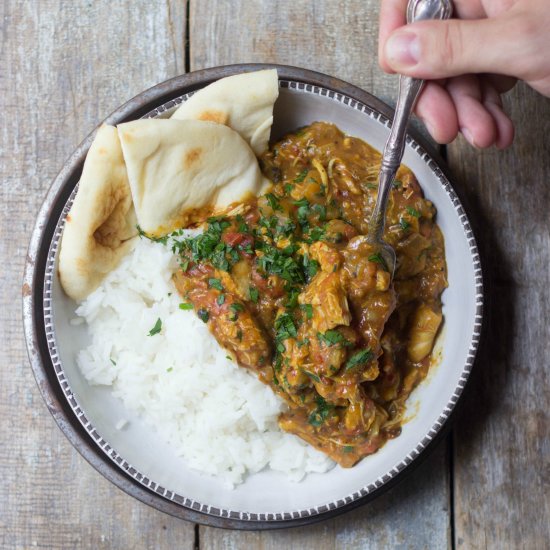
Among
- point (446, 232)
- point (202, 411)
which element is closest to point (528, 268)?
point (446, 232)

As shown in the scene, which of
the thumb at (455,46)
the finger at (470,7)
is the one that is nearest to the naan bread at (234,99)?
the thumb at (455,46)

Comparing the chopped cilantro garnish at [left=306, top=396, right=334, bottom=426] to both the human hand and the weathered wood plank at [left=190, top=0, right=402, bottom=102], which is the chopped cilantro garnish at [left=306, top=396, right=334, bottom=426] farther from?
the weathered wood plank at [left=190, top=0, right=402, bottom=102]

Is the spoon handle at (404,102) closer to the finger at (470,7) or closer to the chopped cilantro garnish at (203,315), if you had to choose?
the finger at (470,7)

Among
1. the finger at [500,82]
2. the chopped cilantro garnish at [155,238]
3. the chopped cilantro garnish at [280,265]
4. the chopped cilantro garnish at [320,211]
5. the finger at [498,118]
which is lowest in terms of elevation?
the chopped cilantro garnish at [155,238]

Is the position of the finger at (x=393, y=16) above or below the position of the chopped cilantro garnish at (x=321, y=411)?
above

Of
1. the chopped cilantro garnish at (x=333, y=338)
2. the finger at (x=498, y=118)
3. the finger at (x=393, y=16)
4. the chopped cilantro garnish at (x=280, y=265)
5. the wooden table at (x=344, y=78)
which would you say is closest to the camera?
the chopped cilantro garnish at (x=333, y=338)

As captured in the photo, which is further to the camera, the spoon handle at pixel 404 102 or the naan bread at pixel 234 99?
the naan bread at pixel 234 99

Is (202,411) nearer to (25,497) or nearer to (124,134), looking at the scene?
(25,497)
